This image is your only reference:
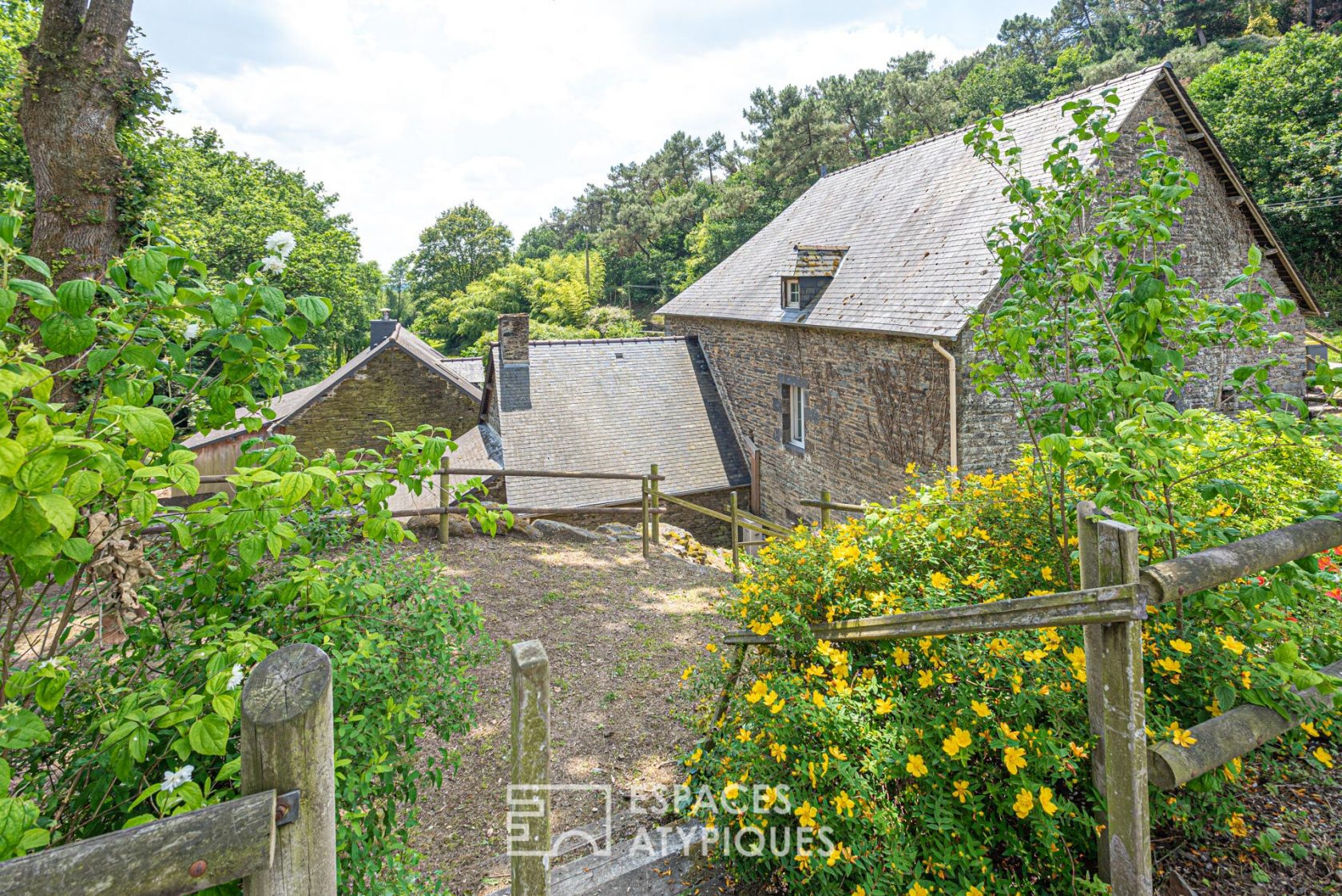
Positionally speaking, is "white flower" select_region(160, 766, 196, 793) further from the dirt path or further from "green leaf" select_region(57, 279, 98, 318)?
the dirt path

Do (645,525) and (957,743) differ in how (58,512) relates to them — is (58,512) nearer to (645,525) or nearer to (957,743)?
(957,743)

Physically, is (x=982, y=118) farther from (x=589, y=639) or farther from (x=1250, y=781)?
(x=589, y=639)

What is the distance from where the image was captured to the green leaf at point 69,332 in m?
1.54

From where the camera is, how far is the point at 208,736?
1.44 m

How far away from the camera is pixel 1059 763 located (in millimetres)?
2191

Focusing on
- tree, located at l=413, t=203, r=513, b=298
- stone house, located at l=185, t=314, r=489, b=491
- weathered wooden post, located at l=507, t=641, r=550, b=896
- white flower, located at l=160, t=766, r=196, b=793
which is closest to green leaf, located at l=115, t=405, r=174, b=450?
white flower, located at l=160, t=766, r=196, b=793

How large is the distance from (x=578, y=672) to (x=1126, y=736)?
14.9 ft

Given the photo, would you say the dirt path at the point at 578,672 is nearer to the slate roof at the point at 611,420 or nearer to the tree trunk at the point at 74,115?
the tree trunk at the point at 74,115

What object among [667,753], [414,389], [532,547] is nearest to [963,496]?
[667,753]

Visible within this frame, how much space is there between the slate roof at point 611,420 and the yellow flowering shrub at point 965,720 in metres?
11.7

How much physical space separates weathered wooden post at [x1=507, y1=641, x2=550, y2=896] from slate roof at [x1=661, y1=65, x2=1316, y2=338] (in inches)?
332

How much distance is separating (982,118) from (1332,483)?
2.48 meters

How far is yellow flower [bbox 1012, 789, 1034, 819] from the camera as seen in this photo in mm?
2115

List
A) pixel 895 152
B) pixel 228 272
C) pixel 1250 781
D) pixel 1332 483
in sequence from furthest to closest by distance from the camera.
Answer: pixel 228 272, pixel 895 152, pixel 1332 483, pixel 1250 781
